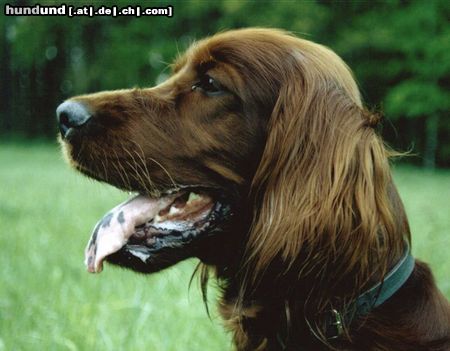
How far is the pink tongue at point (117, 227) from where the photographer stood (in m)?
2.41

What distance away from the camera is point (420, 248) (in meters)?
5.68

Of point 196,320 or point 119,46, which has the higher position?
point 196,320

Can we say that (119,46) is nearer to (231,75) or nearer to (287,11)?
(287,11)

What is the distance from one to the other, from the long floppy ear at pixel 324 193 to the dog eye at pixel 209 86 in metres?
0.23

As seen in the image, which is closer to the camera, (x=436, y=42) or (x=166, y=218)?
(x=166, y=218)

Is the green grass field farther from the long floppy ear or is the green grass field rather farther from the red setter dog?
the long floppy ear

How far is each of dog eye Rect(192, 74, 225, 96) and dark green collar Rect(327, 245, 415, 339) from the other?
88cm

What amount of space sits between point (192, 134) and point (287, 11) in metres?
25.0

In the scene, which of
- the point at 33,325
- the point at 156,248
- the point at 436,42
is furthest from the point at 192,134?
the point at 436,42

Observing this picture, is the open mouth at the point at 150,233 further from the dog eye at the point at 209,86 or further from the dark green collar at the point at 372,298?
the dark green collar at the point at 372,298

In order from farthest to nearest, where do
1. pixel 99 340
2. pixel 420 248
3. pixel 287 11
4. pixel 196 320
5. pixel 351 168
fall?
pixel 287 11, pixel 420 248, pixel 196 320, pixel 99 340, pixel 351 168

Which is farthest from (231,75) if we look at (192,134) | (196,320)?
(196,320)

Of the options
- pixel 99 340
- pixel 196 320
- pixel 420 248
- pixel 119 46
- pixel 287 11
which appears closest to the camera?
pixel 99 340

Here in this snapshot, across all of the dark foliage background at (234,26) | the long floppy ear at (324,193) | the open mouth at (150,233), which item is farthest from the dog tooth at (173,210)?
the dark foliage background at (234,26)
